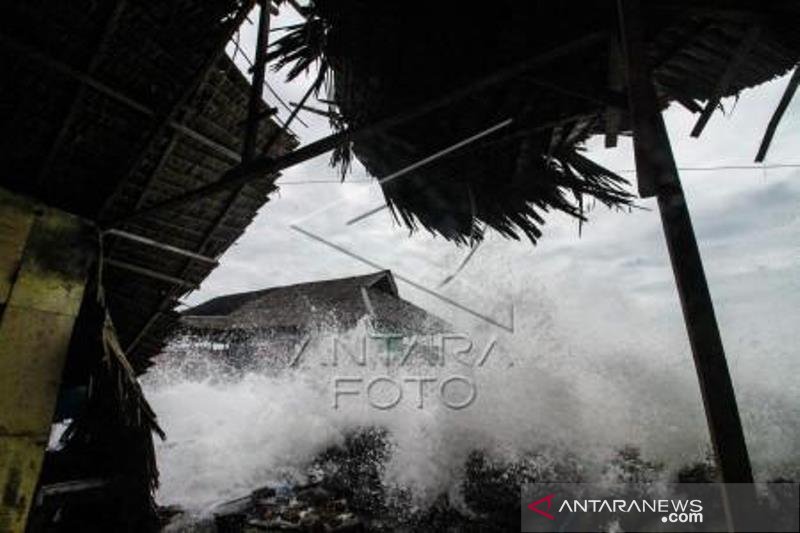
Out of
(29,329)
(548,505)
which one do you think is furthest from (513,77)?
(548,505)

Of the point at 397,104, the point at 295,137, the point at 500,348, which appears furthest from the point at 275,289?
the point at 397,104

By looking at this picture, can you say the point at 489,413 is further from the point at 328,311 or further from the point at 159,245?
the point at 328,311

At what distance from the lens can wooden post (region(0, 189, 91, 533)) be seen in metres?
4.05

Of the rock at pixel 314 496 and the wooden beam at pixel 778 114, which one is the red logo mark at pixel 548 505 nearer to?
the rock at pixel 314 496

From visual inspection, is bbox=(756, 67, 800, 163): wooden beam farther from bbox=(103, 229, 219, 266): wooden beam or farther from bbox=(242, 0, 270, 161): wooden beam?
bbox=(103, 229, 219, 266): wooden beam

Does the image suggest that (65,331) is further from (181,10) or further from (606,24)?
(606,24)

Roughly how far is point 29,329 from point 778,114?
20.0ft

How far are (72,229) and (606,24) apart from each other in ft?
16.5

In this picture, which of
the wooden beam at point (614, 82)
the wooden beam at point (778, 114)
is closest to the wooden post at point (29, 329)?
the wooden beam at point (614, 82)

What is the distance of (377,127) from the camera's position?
2941 mm

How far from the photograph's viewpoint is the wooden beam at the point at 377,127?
2338 millimetres

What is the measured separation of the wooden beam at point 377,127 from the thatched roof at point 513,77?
0.02 meters

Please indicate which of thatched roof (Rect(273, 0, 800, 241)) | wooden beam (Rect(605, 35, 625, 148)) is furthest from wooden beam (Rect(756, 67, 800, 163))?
wooden beam (Rect(605, 35, 625, 148))

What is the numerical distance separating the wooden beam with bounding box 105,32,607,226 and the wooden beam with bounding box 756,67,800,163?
127 centimetres
